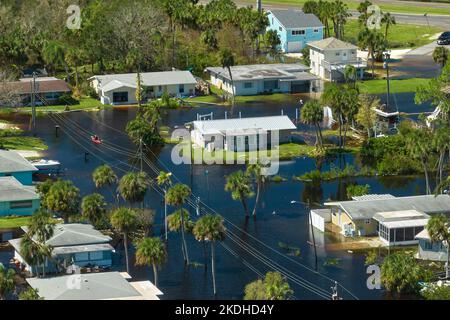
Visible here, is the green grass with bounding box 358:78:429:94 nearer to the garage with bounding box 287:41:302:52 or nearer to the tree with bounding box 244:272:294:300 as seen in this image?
the garage with bounding box 287:41:302:52

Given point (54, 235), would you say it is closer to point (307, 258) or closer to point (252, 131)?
point (307, 258)

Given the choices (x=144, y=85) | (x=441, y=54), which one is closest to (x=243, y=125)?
(x=144, y=85)

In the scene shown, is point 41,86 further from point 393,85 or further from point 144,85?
point 393,85

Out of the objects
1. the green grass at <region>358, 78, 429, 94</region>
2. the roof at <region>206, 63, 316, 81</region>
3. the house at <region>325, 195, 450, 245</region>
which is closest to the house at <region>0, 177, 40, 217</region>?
the house at <region>325, 195, 450, 245</region>

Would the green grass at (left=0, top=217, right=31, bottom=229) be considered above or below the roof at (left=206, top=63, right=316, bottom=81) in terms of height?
below
